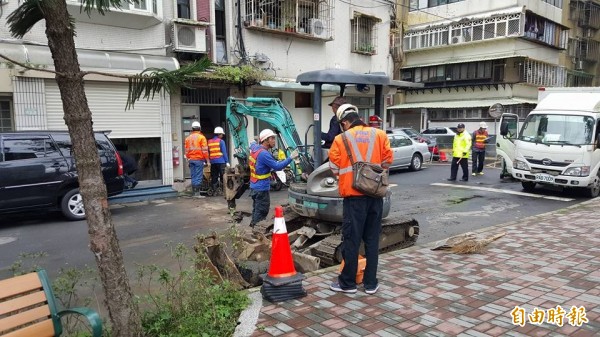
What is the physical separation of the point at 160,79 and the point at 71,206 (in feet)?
23.0

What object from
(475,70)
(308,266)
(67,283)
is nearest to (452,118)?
(475,70)

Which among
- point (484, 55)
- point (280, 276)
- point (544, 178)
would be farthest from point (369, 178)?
point (484, 55)

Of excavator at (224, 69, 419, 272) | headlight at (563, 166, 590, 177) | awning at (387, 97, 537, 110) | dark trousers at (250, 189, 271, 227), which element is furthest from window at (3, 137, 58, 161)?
awning at (387, 97, 537, 110)

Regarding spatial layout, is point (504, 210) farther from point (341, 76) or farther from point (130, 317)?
point (130, 317)

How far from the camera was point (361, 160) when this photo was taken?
4402 mm

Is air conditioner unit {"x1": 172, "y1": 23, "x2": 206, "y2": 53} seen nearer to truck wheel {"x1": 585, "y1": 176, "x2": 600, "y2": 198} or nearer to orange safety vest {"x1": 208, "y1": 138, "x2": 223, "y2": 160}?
orange safety vest {"x1": 208, "y1": 138, "x2": 223, "y2": 160}

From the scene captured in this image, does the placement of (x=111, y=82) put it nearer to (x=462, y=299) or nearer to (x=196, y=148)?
(x=196, y=148)

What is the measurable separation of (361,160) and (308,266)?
1.69 m

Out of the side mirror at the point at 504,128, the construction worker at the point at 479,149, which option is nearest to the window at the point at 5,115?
the side mirror at the point at 504,128

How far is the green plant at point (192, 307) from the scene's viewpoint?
356cm

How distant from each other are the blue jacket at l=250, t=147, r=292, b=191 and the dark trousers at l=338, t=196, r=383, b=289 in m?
2.92

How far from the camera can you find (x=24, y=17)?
3.28 metres

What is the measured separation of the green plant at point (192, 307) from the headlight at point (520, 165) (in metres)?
9.71

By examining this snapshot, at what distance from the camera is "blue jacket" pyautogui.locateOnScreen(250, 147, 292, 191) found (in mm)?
7293
